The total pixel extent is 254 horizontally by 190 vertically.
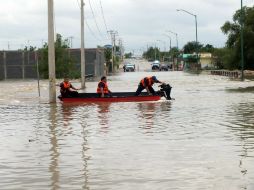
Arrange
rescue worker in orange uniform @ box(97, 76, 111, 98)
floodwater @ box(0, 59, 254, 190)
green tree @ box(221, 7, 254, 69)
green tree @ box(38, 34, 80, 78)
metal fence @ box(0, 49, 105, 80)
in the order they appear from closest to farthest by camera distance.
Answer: floodwater @ box(0, 59, 254, 190), rescue worker in orange uniform @ box(97, 76, 111, 98), green tree @ box(38, 34, 80, 78), green tree @ box(221, 7, 254, 69), metal fence @ box(0, 49, 105, 80)

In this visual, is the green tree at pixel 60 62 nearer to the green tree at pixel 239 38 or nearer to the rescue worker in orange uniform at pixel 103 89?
the green tree at pixel 239 38

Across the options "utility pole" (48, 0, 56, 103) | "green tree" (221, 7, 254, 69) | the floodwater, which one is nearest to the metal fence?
"green tree" (221, 7, 254, 69)

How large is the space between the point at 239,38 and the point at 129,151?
65.3m

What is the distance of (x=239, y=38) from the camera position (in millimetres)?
74688

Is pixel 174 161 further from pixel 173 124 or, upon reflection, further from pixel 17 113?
pixel 17 113

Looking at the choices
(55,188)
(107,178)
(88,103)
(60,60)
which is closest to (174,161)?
(107,178)

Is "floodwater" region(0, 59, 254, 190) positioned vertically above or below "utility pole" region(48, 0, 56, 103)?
below

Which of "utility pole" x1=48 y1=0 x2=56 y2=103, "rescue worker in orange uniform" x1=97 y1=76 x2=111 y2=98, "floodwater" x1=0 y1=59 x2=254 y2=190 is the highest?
"utility pole" x1=48 y1=0 x2=56 y2=103

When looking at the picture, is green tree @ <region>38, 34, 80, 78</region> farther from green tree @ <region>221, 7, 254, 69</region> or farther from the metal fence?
green tree @ <region>221, 7, 254, 69</region>

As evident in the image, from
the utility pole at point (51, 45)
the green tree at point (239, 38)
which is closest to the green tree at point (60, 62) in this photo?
the green tree at point (239, 38)

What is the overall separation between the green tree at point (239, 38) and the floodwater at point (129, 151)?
5437 cm

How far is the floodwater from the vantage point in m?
8.66

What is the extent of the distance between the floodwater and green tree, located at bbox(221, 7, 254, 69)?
178 ft

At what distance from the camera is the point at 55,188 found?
8.21 m
